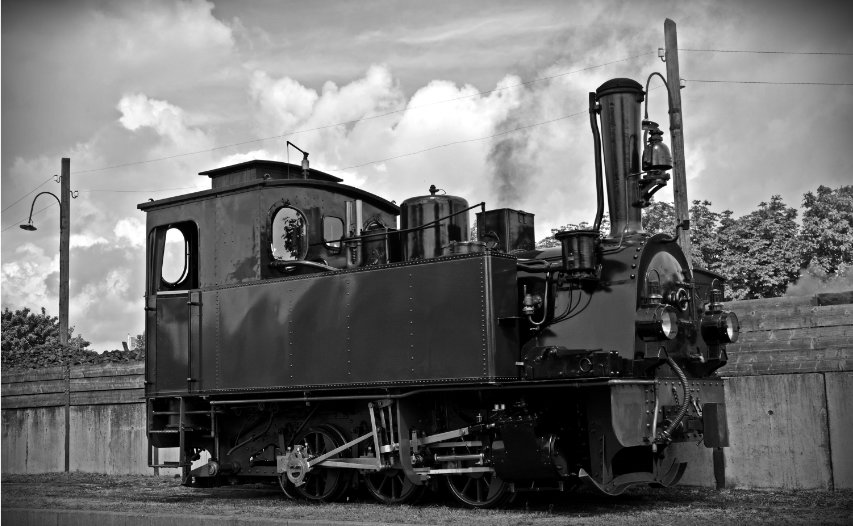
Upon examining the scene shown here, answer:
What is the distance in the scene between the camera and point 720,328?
9.28 metres

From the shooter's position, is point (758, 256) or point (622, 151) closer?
point (622, 151)

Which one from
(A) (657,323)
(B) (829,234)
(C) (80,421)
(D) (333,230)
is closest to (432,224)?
(D) (333,230)

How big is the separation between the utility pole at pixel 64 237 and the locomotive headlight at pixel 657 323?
14.9 m

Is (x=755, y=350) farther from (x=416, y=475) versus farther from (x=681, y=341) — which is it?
(x=416, y=475)

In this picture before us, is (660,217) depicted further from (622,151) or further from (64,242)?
(622,151)

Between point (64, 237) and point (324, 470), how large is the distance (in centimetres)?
1383

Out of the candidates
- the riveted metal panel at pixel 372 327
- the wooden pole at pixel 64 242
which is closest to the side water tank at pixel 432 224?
the riveted metal panel at pixel 372 327

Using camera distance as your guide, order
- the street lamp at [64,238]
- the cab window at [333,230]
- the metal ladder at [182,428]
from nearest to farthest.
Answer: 1. the metal ladder at [182,428]
2. the cab window at [333,230]
3. the street lamp at [64,238]

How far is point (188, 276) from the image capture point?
1117cm

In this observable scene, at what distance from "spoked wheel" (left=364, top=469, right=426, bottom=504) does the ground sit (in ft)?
0.48

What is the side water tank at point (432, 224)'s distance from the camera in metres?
9.38

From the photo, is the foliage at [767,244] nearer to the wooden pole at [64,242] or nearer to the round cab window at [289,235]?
the wooden pole at [64,242]

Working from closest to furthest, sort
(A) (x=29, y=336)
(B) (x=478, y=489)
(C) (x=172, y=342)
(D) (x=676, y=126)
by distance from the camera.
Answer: (B) (x=478, y=489) < (C) (x=172, y=342) < (D) (x=676, y=126) < (A) (x=29, y=336)

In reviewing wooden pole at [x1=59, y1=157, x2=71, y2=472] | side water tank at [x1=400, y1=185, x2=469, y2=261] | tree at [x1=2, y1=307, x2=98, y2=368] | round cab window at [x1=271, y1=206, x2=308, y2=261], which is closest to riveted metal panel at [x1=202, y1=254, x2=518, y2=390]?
side water tank at [x1=400, y1=185, x2=469, y2=261]
